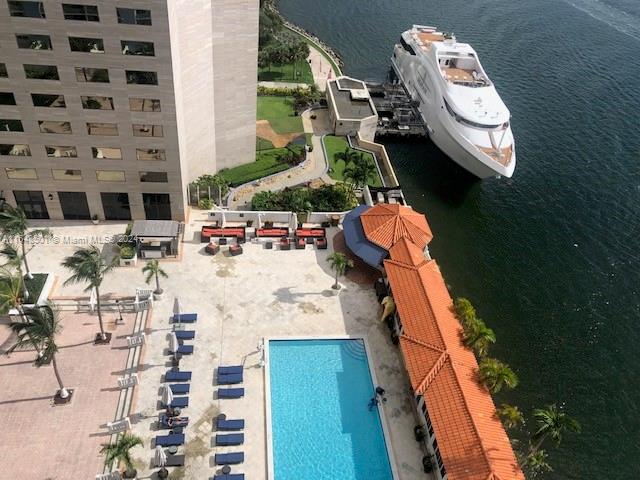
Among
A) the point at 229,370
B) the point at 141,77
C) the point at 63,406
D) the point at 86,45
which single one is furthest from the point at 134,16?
the point at 63,406

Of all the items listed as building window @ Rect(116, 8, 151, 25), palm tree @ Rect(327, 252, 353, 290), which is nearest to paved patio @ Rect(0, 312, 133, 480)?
palm tree @ Rect(327, 252, 353, 290)

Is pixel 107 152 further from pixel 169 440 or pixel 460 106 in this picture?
pixel 460 106

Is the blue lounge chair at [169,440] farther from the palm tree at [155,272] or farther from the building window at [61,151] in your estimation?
the building window at [61,151]

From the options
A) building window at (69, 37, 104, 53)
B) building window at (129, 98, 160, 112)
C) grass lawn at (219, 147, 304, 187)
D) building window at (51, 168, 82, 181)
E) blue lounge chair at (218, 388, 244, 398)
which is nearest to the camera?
blue lounge chair at (218, 388, 244, 398)

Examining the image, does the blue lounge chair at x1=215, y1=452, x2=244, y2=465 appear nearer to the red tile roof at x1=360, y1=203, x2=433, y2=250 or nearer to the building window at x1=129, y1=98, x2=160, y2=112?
the red tile roof at x1=360, y1=203, x2=433, y2=250

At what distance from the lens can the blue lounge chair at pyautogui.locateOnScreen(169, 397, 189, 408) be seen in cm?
3722

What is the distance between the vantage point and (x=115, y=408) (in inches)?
1460

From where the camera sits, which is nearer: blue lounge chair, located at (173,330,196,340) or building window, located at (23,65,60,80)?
blue lounge chair, located at (173,330,196,340)

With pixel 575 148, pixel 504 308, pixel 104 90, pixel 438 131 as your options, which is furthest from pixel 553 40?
pixel 104 90

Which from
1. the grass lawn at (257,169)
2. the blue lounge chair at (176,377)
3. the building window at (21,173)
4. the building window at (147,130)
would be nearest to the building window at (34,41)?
the building window at (147,130)

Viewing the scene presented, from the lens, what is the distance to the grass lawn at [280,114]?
7494 cm

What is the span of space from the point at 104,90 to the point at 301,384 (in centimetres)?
3010

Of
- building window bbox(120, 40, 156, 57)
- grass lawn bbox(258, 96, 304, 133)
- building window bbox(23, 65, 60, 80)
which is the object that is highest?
building window bbox(120, 40, 156, 57)

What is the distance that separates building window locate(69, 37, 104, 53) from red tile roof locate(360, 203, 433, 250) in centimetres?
2756
